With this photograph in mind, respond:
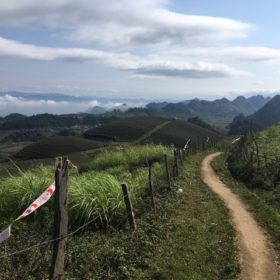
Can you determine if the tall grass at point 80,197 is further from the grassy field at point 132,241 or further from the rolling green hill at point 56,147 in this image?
the rolling green hill at point 56,147

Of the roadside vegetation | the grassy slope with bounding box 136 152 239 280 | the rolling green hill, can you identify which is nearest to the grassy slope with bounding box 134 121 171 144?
the rolling green hill

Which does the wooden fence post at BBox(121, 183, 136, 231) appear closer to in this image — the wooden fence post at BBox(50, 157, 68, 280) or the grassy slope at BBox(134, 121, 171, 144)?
the wooden fence post at BBox(50, 157, 68, 280)

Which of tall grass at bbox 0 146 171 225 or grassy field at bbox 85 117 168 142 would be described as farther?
grassy field at bbox 85 117 168 142

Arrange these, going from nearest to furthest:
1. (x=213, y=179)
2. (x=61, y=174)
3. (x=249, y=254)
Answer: (x=61, y=174), (x=249, y=254), (x=213, y=179)

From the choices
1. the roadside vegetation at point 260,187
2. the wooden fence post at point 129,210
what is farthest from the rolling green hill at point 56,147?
the wooden fence post at point 129,210

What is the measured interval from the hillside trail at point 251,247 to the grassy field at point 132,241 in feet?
1.07

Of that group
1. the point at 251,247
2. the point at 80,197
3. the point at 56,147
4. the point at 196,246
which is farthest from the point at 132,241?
the point at 56,147

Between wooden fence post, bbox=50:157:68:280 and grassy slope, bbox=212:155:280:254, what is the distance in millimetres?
7266

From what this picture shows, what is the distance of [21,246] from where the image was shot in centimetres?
1204

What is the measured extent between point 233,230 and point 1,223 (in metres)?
8.26

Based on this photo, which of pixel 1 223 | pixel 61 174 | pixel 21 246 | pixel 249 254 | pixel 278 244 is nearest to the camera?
pixel 61 174

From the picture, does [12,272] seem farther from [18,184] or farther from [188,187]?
[188,187]

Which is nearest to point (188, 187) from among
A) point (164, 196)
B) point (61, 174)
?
point (164, 196)

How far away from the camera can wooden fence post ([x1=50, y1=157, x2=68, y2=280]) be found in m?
→ 9.71
